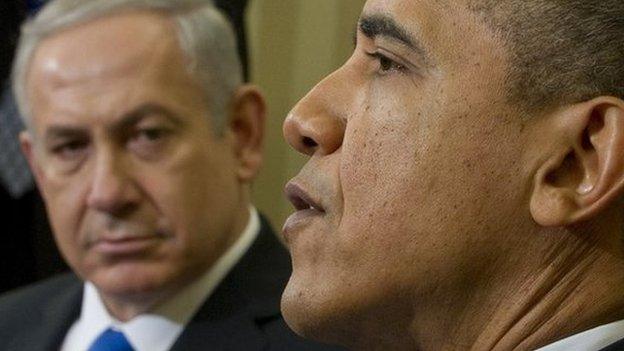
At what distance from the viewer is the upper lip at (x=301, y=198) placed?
62.0 inches

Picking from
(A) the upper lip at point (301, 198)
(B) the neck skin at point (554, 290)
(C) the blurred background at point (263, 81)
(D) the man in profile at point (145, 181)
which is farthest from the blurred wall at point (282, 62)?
(B) the neck skin at point (554, 290)

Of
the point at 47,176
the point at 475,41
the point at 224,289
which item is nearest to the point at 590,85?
the point at 475,41

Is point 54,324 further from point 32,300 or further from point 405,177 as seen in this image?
point 405,177

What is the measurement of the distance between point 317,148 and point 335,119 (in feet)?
0.12

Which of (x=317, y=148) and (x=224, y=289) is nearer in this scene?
(x=317, y=148)

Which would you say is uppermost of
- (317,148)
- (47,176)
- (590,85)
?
(590,85)

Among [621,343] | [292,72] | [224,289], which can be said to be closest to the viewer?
[621,343]

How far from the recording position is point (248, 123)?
2.79 metres

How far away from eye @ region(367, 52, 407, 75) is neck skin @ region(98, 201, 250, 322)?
3.44ft

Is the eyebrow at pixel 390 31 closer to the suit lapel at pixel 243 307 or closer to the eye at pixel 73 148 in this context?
the suit lapel at pixel 243 307

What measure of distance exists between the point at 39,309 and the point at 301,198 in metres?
1.32

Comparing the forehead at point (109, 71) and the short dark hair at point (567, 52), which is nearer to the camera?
the short dark hair at point (567, 52)

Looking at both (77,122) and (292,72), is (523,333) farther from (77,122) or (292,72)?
(292,72)

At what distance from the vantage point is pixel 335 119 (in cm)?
158
